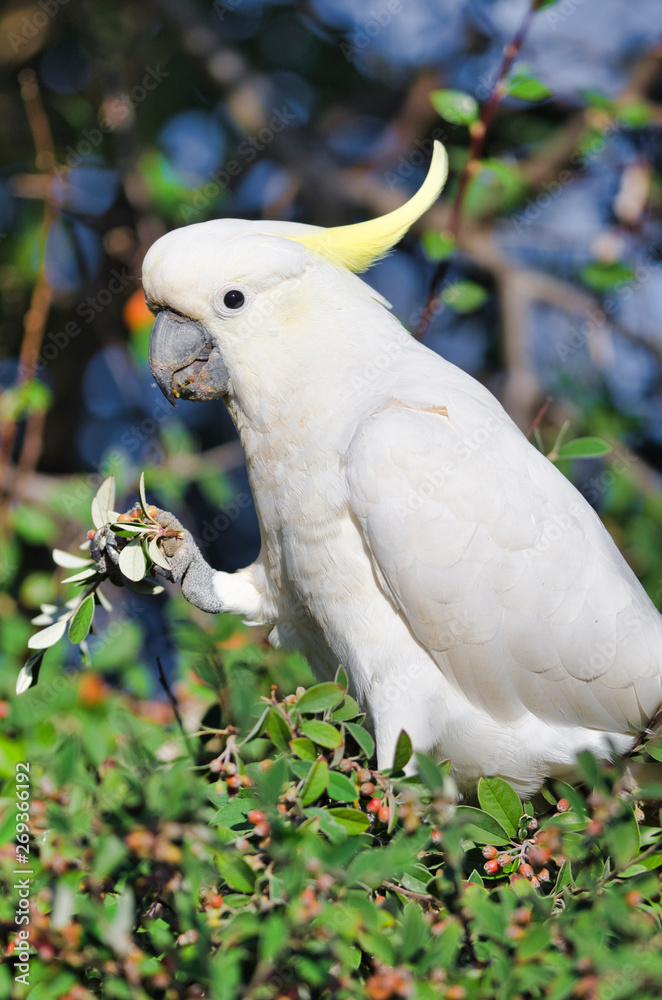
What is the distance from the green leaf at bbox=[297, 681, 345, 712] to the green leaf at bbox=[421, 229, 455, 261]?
1.29 metres

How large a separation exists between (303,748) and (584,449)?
40.1 inches

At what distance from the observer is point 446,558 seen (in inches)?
60.4

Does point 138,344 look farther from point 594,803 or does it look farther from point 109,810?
point 594,803

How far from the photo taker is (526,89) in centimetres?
189

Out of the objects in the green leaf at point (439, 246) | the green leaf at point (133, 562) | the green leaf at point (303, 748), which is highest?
the green leaf at point (439, 246)

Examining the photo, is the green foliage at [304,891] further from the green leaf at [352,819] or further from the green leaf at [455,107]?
the green leaf at [455,107]

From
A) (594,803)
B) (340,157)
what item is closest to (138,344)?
(340,157)

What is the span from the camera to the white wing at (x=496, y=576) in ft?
5.00

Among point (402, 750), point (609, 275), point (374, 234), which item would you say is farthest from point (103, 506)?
point (609, 275)

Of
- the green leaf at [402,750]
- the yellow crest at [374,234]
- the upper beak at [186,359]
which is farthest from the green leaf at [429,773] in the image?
the yellow crest at [374,234]

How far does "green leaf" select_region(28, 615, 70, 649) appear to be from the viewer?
4.56ft

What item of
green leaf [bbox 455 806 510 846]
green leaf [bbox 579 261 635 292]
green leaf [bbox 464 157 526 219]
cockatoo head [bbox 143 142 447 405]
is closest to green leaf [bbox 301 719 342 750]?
green leaf [bbox 455 806 510 846]

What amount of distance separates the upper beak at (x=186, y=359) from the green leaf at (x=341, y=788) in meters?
0.87

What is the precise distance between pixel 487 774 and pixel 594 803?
740mm
